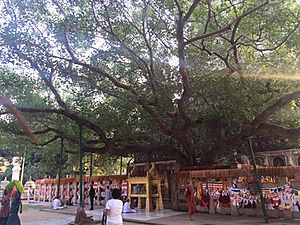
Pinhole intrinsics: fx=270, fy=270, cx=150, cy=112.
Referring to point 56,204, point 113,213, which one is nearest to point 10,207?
point 113,213

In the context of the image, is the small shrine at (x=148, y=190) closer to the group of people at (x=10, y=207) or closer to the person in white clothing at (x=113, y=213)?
the group of people at (x=10, y=207)

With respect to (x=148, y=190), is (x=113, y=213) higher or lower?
Answer: lower

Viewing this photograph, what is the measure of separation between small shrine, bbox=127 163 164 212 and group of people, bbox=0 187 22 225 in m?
7.72

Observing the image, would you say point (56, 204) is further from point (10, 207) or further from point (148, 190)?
point (10, 207)

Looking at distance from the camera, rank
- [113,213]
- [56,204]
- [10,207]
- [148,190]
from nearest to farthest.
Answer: [113,213] < [10,207] < [148,190] < [56,204]

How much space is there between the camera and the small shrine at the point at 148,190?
1475 centimetres

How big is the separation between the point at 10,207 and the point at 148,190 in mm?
7916

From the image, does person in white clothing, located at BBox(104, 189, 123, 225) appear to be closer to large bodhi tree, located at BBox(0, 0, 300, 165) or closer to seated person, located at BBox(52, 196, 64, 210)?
large bodhi tree, located at BBox(0, 0, 300, 165)

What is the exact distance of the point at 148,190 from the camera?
48.4ft

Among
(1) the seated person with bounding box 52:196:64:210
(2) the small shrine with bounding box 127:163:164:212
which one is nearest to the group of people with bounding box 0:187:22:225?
(2) the small shrine with bounding box 127:163:164:212

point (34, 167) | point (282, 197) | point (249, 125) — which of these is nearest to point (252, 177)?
point (282, 197)

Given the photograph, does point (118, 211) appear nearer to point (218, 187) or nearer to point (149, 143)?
point (218, 187)

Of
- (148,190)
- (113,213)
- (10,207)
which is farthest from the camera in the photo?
(148,190)

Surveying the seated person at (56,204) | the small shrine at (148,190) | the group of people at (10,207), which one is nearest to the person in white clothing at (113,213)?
the group of people at (10,207)
